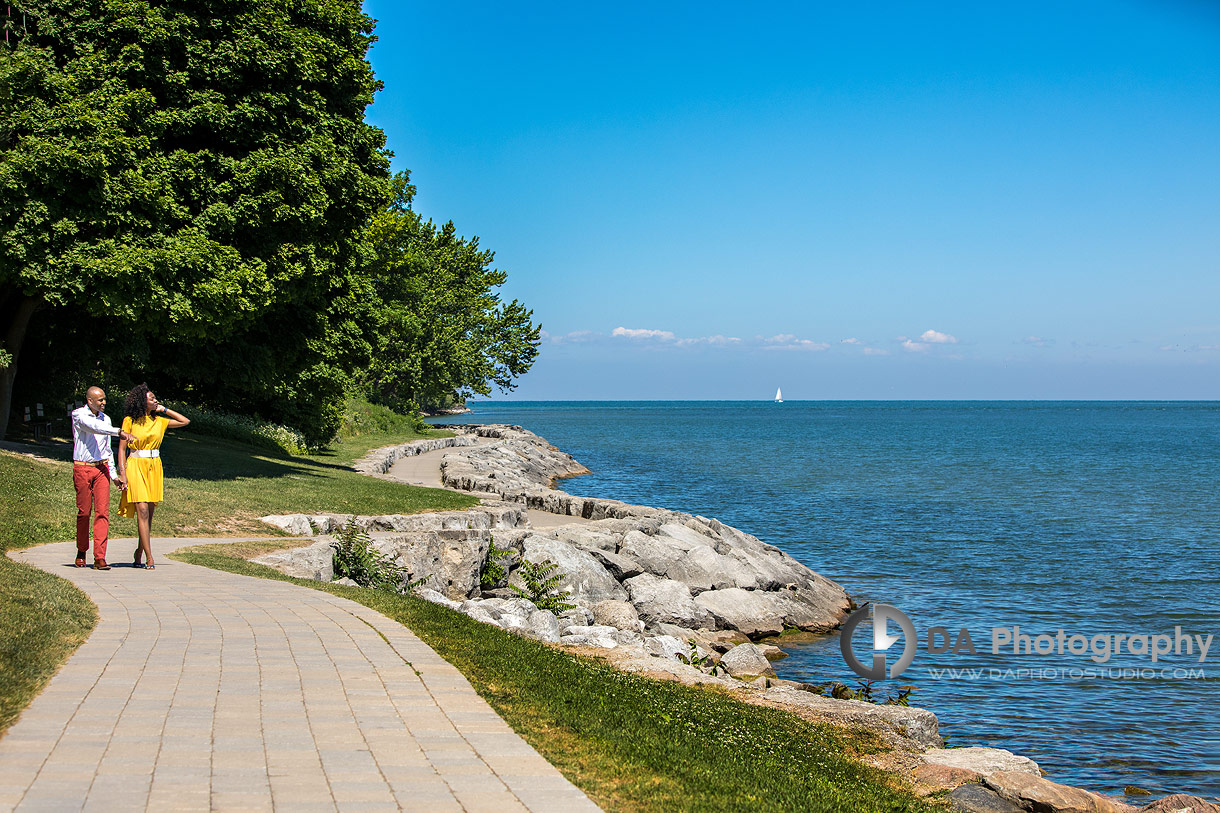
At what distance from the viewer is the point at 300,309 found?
77.4 feet

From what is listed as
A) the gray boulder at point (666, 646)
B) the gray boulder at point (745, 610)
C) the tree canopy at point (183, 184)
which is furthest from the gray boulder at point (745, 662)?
the tree canopy at point (183, 184)

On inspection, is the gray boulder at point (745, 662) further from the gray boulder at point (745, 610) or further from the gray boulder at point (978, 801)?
the gray boulder at point (978, 801)

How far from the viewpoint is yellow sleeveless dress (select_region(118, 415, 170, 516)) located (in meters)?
11.4

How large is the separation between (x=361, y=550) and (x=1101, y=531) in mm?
25488

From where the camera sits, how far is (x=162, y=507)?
16.5m

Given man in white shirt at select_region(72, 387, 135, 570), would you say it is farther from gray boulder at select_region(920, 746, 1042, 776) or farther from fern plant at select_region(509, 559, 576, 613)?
gray boulder at select_region(920, 746, 1042, 776)

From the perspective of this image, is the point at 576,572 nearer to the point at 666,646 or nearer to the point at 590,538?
the point at 590,538

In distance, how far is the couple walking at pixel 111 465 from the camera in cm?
1119

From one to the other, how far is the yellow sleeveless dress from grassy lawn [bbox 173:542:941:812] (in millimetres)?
3951

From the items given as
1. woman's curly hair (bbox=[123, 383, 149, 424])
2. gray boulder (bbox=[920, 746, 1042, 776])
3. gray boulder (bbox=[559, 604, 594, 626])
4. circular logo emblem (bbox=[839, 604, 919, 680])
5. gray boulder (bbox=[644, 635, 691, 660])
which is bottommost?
circular logo emblem (bbox=[839, 604, 919, 680])

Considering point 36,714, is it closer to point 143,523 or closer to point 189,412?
point 143,523

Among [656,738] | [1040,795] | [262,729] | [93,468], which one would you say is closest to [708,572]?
[93,468]

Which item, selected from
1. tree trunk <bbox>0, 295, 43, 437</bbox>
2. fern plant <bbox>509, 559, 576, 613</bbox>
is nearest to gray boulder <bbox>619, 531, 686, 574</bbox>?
fern plant <bbox>509, 559, 576, 613</bbox>

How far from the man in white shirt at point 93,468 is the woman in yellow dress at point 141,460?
13cm
